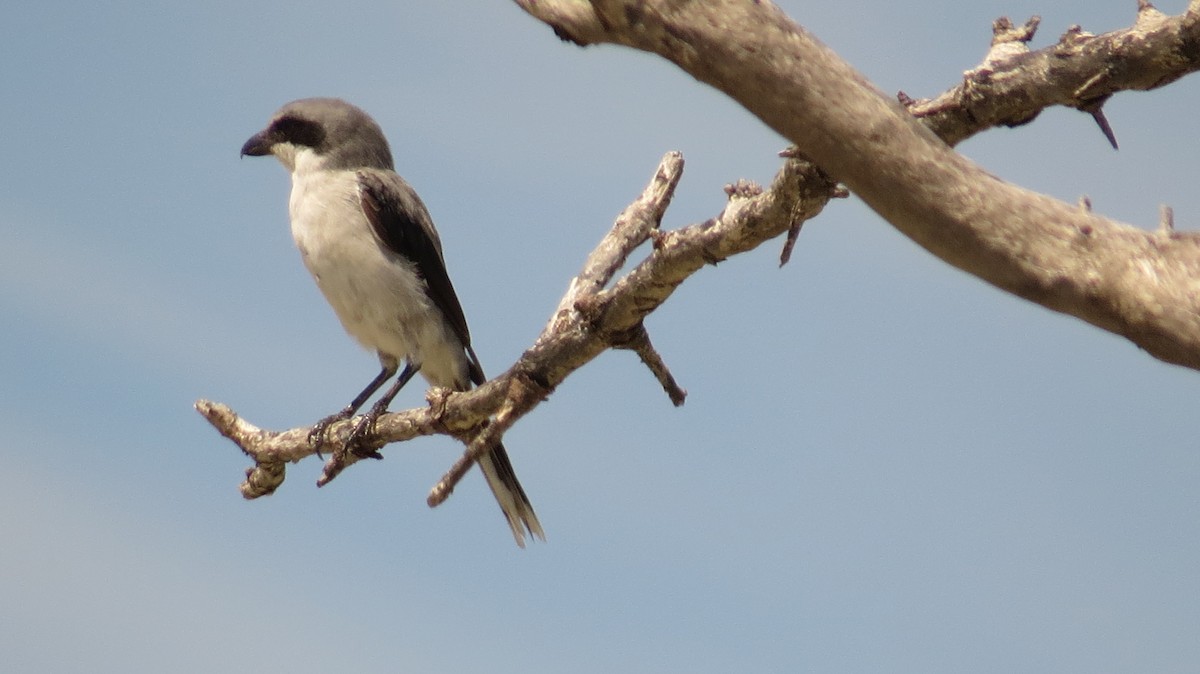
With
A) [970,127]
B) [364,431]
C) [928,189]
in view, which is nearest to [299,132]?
[364,431]

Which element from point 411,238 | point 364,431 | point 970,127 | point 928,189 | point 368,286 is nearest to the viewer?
point 928,189

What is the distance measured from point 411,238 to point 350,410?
1.08 meters

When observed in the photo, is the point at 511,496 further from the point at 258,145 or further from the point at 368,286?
the point at 258,145

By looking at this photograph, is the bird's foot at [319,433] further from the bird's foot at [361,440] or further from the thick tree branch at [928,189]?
the thick tree branch at [928,189]

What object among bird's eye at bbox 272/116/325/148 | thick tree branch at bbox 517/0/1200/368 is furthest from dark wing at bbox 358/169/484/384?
thick tree branch at bbox 517/0/1200/368

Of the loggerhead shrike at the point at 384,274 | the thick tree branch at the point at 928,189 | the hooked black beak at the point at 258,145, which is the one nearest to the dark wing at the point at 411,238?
the loggerhead shrike at the point at 384,274

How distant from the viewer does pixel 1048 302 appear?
3461 millimetres

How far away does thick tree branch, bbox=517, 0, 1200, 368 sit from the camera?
3.38 metres

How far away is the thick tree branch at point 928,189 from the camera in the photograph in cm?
338

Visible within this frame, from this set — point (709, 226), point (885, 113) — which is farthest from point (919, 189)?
point (709, 226)

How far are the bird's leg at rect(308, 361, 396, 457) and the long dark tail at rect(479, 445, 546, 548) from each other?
33.5 inches

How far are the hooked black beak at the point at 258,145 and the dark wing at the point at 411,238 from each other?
0.85m

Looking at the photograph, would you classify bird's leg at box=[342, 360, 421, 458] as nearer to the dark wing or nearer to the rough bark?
the dark wing

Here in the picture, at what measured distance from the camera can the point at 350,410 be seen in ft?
24.6
